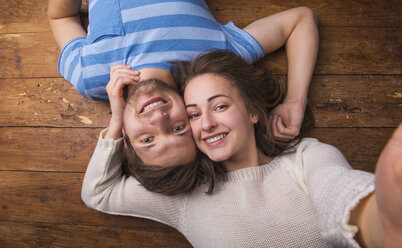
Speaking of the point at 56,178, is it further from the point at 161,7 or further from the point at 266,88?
the point at 266,88

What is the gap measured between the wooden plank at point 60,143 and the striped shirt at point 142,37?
0.98 feet

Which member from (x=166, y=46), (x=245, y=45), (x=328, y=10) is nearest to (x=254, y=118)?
(x=245, y=45)

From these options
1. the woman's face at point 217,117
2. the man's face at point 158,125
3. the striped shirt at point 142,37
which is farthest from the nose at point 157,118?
the striped shirt at point 142,37

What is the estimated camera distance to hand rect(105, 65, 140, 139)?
940 millimetres

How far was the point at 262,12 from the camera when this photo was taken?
1.24 meters

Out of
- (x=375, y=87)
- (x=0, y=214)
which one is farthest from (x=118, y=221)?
(x=375, y=87)

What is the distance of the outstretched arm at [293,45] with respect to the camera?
106 centimetres

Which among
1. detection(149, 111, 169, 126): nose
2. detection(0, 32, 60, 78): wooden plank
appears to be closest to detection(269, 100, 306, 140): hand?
detection(149, 111, 169, 126): nose

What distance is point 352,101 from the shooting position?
1.15 m

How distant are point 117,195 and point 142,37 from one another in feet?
2.11

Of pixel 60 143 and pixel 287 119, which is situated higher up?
pixel 287 119

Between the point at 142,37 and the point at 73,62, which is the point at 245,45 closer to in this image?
the point at 142,37

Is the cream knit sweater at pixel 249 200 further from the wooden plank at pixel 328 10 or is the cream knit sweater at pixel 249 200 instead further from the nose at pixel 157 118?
the wooden plank at pixel 328 10

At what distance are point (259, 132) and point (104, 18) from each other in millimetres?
784
